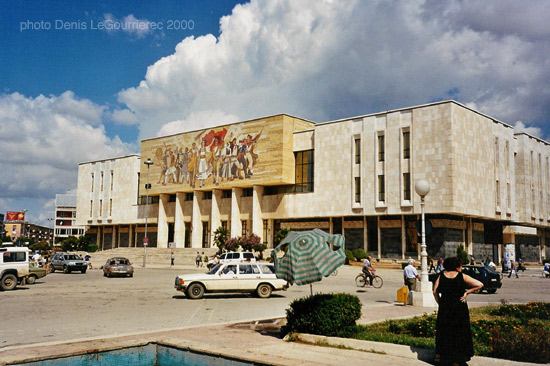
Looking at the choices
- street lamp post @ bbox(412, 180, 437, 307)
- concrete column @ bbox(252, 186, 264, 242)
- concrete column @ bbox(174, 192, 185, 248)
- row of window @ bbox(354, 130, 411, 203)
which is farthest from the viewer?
concrete column @ bbox(174, 192, 185, 248)

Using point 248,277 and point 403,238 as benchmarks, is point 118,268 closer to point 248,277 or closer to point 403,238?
point 248,277

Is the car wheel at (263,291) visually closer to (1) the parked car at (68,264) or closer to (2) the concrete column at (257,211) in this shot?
(1) the parked car at (68,264)

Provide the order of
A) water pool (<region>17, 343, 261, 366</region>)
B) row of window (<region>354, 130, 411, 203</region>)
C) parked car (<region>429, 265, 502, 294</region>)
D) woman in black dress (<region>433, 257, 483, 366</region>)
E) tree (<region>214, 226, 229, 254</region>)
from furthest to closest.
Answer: tree (<region>214, 226, 229, 254</region>) → row of window (<region>354, 130, 411, 203</region>) → parked car (<region>429, 265, 502, 294</region>) → water pool (<region>17, 343, 261, 366</region>) → woman in black dress (<region>433, 257, 483, 366</region>)

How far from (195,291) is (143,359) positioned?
11.5 m

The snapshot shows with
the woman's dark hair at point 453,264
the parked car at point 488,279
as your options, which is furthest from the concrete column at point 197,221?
the woman's dark hair at point 453,264

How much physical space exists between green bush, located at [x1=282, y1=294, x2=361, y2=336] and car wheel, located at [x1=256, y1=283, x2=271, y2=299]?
1029cm

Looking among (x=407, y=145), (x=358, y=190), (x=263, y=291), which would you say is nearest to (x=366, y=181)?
(x=358, y=190)

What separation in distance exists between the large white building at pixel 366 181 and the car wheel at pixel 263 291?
3022cm

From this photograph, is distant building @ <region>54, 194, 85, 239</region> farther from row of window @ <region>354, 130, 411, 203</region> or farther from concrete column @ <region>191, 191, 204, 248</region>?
row of window @ <region>354, 130, 411, 203</region>

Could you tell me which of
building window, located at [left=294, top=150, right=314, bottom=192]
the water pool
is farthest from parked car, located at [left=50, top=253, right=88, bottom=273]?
the water pool

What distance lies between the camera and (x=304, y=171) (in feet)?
195

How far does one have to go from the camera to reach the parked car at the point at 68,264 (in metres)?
40.8

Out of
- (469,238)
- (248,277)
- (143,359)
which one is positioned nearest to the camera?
(143,359)

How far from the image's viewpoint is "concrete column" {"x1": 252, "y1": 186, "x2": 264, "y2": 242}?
62.2 metres
